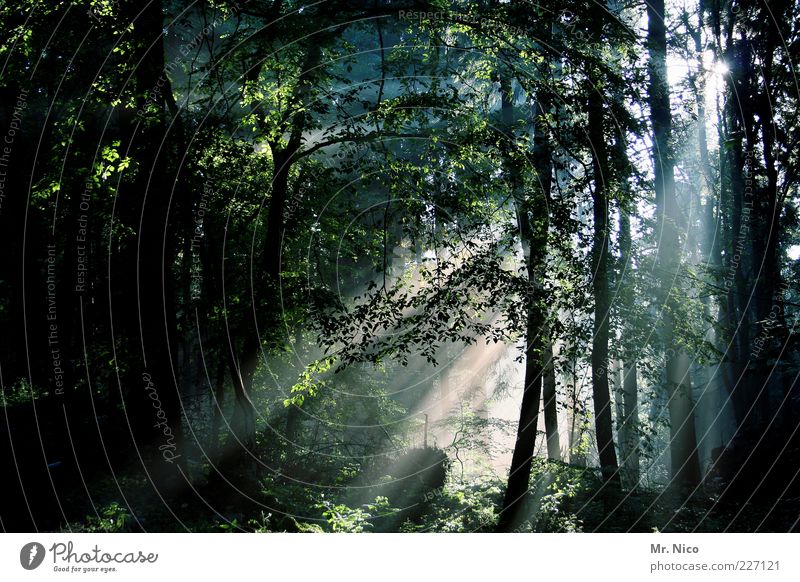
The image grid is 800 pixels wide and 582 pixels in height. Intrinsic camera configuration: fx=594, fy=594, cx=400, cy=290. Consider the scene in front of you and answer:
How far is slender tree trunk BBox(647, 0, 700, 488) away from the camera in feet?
37.2

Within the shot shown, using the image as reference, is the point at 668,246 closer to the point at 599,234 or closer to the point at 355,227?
the point at 599,234


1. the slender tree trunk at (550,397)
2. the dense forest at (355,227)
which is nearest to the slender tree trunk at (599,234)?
the dense forest at (355,227)

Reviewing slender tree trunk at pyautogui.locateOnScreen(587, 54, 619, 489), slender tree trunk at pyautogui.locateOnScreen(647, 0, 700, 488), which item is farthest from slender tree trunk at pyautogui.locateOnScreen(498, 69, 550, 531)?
slender tree trunk at pyautogui.locateOnScreen(647, 0, 700, 488)

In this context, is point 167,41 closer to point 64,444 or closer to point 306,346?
point 306,346

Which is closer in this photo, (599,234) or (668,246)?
(599,234)

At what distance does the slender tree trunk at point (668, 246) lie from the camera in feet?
37.2

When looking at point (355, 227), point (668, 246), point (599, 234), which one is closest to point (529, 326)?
point (599, 234)

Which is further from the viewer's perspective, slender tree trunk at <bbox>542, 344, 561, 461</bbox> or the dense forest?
slender tree trunk at <bbox>542, 344, 561, 461</bbox>

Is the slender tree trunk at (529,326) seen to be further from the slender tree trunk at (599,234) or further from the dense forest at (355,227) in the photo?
the slender tree trunk at (599,234)

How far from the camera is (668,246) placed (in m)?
12.7

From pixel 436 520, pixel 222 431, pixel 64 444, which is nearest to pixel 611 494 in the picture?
pixel 436 520

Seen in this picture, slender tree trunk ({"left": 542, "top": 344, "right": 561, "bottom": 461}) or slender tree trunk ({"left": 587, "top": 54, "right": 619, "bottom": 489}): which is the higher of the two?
slender tree trunk ({"left": 587, "top": 54, "right": 619, "bottom": 489})

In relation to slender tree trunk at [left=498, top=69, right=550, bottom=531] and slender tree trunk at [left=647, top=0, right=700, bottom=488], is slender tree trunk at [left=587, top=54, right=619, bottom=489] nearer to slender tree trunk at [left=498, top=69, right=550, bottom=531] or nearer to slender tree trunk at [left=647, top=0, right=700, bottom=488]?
slender tree trunk at [left=498, top=69, right=550, bottom=531]
